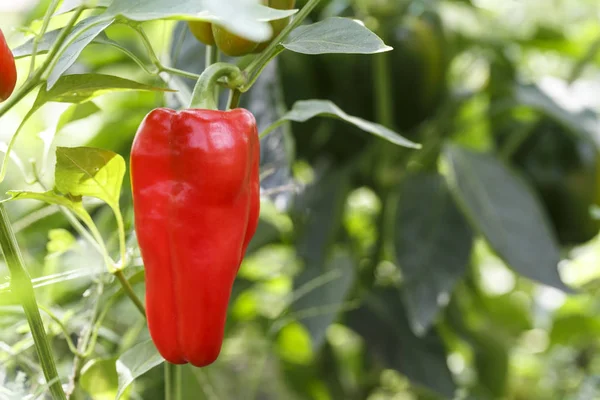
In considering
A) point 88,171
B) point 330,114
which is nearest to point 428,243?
point 330,114

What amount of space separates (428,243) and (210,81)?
560 millimetres

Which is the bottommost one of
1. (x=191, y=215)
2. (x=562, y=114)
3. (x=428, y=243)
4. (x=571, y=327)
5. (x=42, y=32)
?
(x=571, y=327)

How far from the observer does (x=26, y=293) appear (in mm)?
331

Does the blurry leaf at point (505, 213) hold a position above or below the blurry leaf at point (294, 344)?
above

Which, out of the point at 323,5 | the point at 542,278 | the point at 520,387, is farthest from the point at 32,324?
the point at 520,387

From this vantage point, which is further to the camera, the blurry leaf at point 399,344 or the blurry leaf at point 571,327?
the blurry leaf at point 571,327

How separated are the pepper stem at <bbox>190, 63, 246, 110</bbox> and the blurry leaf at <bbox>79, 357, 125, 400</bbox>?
0.19m

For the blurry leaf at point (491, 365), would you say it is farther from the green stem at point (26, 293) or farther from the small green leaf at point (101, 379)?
the green stem at point (26, 293)

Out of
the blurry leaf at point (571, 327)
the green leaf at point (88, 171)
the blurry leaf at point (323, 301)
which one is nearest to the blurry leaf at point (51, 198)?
the green leaf at point (88, 171)

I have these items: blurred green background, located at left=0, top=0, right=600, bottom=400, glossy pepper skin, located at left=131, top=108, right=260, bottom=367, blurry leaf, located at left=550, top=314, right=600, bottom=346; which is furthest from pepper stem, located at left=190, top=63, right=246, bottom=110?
blurry leaf, located at left=550, top=314, right=600, bottom=346

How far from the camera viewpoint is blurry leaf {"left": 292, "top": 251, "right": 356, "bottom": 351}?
75 centimetres

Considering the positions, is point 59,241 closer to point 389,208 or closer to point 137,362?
point 137,362

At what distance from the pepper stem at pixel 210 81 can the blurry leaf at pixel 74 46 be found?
6 centimetres

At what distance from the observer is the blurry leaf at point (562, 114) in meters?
0.85
